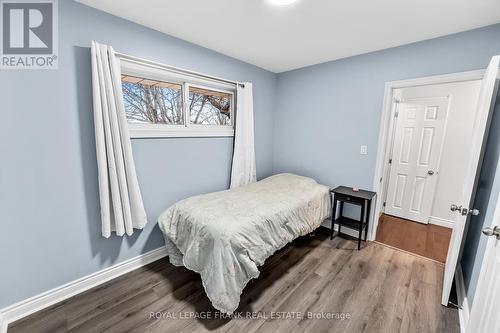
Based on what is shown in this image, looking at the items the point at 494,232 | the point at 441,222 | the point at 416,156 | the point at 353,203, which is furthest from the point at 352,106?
the point at 441,222

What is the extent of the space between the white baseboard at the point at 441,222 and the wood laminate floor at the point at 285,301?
1359 mm

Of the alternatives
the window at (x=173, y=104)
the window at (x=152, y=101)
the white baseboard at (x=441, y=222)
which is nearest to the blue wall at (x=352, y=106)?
the window at (x=173, y=104)

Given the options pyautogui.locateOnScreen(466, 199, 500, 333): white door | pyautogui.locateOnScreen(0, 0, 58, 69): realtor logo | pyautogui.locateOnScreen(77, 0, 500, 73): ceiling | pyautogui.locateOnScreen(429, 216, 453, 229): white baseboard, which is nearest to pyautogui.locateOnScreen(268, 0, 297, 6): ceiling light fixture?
pyautogui.locateOnScreen(77, 0, 500, 73): ceiling

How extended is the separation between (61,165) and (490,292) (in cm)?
273

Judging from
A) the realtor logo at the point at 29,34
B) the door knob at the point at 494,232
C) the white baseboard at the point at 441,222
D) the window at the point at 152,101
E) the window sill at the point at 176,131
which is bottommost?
the white baseboard at the point at 441,222

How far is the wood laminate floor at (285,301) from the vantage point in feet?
5.09

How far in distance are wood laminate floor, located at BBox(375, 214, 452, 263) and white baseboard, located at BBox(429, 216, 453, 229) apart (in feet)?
0.23

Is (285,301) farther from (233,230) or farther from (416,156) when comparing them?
(416,156)

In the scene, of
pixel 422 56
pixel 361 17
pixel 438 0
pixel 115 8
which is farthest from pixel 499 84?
pixel 115 8

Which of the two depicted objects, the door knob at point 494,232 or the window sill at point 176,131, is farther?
the window sill at point 176,131

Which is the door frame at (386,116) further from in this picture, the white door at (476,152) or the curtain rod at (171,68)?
the curtain rod at (171,68)

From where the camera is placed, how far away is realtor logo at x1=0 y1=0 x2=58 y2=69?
143 cm

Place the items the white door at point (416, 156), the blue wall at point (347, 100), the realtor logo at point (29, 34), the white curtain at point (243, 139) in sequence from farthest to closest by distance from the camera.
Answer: the white door at point (416, 156) < the white curtain at point (243, 139) < the blue wall at point (347, 100) < the realtor logo at point (29, 34)

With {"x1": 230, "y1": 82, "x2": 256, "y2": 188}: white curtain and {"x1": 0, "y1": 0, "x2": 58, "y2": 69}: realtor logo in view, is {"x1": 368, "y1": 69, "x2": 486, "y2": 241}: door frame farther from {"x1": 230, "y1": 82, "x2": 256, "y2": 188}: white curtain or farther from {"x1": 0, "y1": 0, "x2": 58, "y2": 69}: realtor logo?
{"x1": 0, "y1": 0, "x2": 58, "y2": 69}: realtor logo
